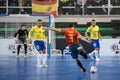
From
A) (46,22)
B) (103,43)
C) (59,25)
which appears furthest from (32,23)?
(103,43)

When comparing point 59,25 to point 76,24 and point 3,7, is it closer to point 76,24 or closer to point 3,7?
point 76,24

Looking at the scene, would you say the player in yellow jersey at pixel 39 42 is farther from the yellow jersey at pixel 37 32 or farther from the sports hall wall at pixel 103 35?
the sports hall wall at pixel 103 35

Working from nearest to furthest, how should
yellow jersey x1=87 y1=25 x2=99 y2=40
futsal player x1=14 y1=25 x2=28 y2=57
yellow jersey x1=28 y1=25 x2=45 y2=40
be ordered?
yellow jersey x1=28 y1=25 x2=45 y2=40 < yellow jersey x1=87 y1=25 x2=99 y2=40 < futsal player x1=14 y1=25 x2=28 y2=57

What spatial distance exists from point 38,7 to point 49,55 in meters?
5.47

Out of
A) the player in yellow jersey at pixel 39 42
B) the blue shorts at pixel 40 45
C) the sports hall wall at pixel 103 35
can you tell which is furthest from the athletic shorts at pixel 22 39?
the blue shorts at pixel 40 45

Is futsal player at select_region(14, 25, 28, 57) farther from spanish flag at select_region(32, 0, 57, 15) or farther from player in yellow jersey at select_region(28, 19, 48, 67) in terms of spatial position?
player in yellow jersey at select_region(28, 19, 48, 67)

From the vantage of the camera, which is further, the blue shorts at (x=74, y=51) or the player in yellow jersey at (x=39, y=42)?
the player in yellow jersey at (x=39, y=42)

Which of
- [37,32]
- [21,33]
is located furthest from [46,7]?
[37,32]

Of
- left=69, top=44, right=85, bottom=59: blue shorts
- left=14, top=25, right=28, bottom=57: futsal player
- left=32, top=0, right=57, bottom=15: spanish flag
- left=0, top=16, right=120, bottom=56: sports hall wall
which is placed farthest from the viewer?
left=32, top=0, right=57, bottom=15: spanish flag

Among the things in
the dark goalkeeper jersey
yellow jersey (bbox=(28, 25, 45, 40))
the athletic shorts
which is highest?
yellow jersey (bbox=(28, 25, 45, 40))

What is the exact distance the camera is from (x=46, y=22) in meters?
27.7

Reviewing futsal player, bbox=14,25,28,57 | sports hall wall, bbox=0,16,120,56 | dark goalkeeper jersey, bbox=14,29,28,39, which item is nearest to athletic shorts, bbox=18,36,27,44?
futsal player, bbox=14,25,28,57

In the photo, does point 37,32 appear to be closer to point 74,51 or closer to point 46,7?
point 74,51

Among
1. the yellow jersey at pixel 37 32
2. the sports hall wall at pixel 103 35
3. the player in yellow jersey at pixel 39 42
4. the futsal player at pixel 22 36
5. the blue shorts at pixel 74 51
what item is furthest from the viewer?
the sports hall wall at pixel 103 35
